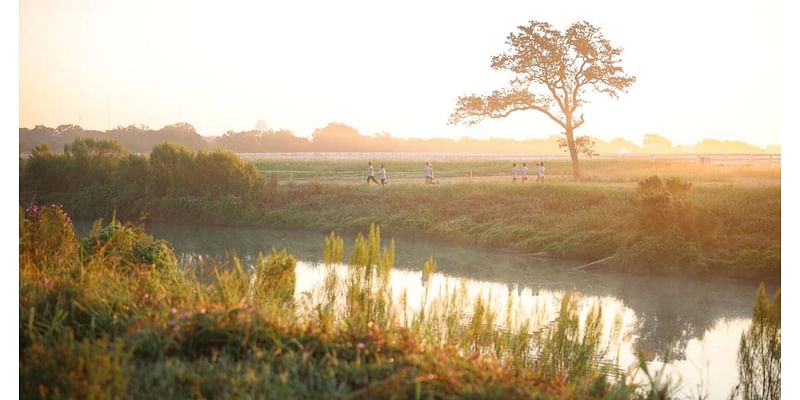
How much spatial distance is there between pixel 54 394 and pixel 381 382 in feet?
4.13

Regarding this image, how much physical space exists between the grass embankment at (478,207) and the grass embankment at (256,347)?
5.26m

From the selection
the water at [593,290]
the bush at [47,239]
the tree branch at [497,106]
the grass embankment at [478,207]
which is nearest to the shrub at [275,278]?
the water at [593,290]

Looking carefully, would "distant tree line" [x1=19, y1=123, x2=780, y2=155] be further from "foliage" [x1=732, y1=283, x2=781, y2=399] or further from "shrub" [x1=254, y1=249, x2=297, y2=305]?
"shrub" [x1=254, y1=249, x2=297, y2=305]

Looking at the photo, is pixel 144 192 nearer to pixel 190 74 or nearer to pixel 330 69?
pixel 190 74

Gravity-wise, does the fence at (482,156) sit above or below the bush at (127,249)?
above

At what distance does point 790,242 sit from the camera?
548cm

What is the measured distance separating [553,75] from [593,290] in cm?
469

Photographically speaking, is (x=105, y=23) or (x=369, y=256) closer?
(x=369, y=256)

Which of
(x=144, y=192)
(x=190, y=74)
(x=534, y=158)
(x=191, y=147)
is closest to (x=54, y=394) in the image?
(x=190, y=74)

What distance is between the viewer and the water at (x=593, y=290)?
20.3 feet

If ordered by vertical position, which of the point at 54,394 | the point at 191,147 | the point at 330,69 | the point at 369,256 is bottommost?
the point at 54,394

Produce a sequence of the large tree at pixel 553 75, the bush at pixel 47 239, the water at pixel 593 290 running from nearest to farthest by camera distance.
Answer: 1. the bush at pixel 47 239
2. the water at pixel 593 290
3. the large tree at pixel 553 75

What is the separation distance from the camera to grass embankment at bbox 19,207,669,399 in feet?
9.52

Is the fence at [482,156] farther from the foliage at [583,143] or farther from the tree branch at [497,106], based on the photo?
the tree branch at [497,106]
